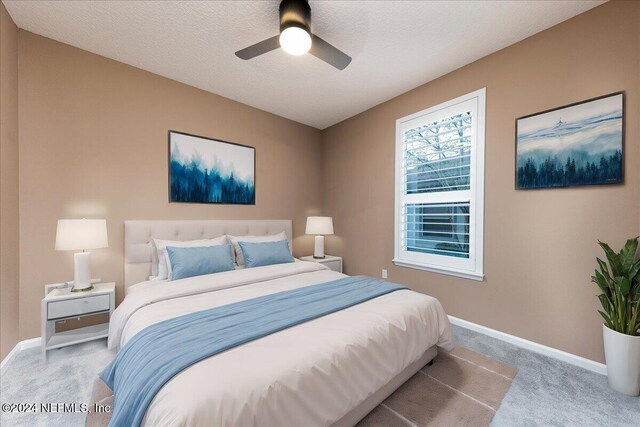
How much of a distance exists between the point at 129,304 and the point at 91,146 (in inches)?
70.1

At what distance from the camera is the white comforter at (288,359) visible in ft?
3.23

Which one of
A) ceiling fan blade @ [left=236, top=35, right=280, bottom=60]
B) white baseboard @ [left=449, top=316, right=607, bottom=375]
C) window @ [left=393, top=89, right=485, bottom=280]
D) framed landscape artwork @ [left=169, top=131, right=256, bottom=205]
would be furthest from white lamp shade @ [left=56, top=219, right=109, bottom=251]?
white baseboard @ [left=449, top=316, right=607, bottom=375]

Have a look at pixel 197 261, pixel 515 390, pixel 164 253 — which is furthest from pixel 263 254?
pixel 515 390

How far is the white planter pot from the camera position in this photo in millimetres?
1737

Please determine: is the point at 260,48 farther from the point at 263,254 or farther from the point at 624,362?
the point at 624,362

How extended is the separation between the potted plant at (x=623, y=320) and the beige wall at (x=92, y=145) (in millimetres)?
3797

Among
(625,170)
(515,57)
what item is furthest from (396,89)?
(625,170)

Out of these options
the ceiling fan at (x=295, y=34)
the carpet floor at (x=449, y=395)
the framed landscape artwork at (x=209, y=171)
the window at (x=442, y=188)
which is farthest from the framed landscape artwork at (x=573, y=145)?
the framed landscape artwork at (x=209, y=171)

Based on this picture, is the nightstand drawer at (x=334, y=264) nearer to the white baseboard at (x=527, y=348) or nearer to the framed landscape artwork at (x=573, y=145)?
the white baseboard at (x=527, y=348)

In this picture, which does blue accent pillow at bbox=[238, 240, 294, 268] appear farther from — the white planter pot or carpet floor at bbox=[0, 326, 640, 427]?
the white planter pot

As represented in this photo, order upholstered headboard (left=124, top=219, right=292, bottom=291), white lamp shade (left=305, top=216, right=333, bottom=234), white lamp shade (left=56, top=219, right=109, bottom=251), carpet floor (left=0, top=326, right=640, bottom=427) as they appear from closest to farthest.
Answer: carpet floor (left=0, top=326, right=640, bottom=427) → white lamp shade (left=56, top=219, right=109, bottom=251) → upholstered headboard (left=124, top=219, right=292, bottom=291) → white lamp shade (left=305, top=216, right=333, bottom=234)

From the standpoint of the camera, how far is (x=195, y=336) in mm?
1364

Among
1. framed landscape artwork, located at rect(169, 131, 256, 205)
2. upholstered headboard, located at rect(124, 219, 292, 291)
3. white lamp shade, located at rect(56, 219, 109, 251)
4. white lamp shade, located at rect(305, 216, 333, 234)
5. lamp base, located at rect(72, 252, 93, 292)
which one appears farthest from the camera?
white lamp shade, located at rect(305, 216, 333, 234)

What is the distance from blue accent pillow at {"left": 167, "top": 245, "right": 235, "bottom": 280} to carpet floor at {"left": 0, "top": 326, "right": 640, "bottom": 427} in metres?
0.90
